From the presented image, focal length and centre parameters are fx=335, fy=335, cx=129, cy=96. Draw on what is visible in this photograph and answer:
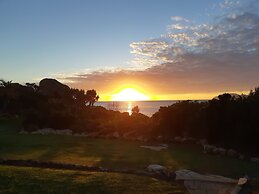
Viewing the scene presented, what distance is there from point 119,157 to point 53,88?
4658cm

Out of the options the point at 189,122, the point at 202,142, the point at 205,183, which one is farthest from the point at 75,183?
the point at 189,122

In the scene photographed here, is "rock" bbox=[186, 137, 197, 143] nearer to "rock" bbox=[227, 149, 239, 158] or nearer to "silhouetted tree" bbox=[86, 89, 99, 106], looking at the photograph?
"rock" bbox=[227, 149, 239, 158]

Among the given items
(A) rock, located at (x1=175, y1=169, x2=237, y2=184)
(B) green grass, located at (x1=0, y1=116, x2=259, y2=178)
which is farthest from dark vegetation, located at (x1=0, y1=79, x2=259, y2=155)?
(A) rock, located at (x1=175, y1=169, x2=237, y2=184)

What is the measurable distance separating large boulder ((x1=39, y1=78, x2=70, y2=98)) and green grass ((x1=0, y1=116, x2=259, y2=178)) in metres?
38.5

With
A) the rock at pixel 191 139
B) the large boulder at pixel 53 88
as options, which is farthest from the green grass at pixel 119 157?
the large boulder at pixel 53 88

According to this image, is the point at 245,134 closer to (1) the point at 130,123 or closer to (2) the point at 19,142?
(1) the point at 130,123

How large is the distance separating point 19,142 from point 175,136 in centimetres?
1211

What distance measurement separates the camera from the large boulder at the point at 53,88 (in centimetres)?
6033

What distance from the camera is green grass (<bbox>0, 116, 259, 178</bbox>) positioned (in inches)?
632

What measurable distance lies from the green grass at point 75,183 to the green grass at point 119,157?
2.64 metres

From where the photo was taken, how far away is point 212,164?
56.2ft

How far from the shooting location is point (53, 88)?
204 ft

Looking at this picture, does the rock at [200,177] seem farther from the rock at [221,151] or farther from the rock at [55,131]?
the rock at [55,131]

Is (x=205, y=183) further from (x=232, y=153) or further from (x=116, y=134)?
(x=116, y=134)
